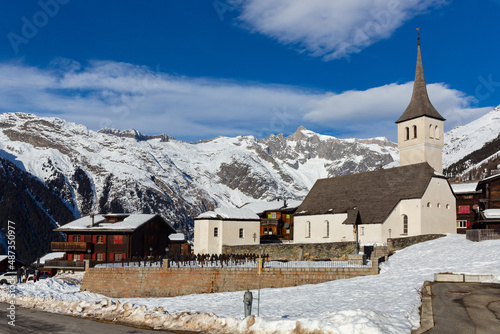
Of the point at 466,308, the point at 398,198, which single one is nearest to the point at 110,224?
the point at 398,198

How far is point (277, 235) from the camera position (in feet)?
257

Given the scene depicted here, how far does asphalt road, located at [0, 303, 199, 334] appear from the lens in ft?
62.9

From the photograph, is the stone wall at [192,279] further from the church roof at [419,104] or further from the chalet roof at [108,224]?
the church roof at [419,104]

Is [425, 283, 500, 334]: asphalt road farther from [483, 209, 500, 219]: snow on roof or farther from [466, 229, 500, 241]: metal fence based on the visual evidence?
[483, 209, 500, 219]: snow on roof

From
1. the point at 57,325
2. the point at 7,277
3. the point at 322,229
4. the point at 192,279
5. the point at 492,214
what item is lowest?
the point at 7,277

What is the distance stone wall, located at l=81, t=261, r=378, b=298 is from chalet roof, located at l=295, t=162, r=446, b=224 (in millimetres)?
19728

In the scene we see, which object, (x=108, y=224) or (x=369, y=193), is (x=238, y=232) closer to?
(x=369, y=193)

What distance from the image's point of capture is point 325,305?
21016 mm

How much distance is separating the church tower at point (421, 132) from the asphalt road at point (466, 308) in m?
43.4

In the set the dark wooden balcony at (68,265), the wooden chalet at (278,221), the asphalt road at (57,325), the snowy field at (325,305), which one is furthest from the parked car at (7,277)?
the asphalt road at (57,325)

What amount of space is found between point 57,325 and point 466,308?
16.4m

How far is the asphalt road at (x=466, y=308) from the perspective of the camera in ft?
50.7

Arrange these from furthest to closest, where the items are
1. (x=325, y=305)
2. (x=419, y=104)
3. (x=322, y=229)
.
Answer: (x=419, y=104) → (x=322, y=229) → (x=325, y=305)

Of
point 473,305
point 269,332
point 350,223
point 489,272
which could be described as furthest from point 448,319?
point 350,223
